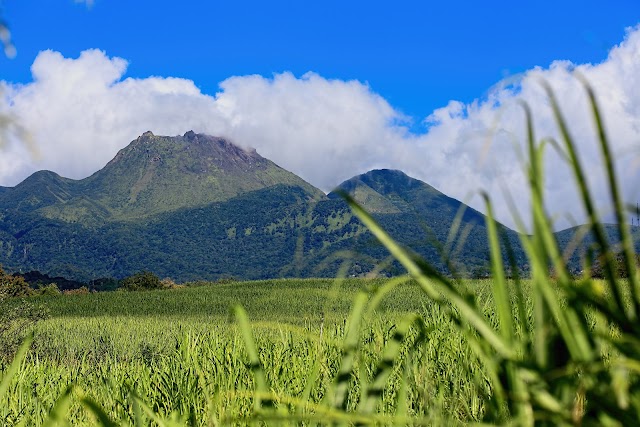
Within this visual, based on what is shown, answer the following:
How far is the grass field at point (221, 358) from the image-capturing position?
180cm

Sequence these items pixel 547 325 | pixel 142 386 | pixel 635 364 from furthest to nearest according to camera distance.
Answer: pixel 142 386, pixel 547 325, pixel 635 364

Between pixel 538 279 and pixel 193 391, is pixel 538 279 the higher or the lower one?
the higher one

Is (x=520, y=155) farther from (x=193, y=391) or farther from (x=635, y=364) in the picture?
(x=193, y=391)

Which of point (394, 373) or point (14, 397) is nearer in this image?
point (394, 373)

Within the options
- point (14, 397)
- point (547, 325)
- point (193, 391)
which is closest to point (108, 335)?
point (14, 397)

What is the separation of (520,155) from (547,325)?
18cm

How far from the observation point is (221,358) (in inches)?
135

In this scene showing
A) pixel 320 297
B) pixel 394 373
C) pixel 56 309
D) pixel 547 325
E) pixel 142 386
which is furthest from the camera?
pixel 320 297

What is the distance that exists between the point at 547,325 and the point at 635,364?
12cm

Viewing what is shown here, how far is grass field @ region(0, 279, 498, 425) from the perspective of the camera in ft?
5.91

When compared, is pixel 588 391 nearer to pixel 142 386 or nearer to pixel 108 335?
pixel 142 386

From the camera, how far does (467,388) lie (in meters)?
2.73

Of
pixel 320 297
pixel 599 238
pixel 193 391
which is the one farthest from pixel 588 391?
pixel 320 297

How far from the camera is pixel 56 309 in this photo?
25422mm
